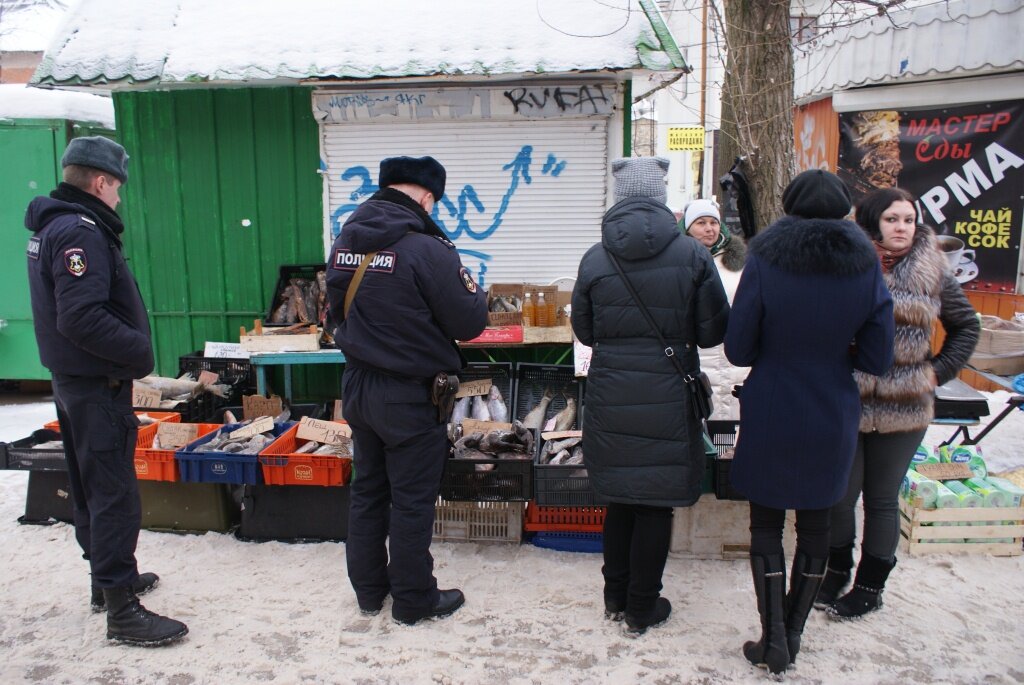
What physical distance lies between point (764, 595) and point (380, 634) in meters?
1.72

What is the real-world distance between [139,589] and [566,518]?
2299 millimetres

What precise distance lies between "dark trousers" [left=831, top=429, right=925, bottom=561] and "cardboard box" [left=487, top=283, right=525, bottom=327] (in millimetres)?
2546

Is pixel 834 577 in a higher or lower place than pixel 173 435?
lower

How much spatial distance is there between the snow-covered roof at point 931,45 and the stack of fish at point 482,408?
456 centimetres

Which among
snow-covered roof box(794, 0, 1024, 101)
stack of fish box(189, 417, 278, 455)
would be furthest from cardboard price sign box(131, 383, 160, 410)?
snow-covered roof box(794, 0, 1024, 101)

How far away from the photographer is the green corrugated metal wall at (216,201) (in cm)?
614

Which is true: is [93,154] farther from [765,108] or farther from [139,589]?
[765,108]

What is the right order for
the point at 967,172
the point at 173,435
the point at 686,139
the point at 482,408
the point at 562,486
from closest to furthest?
the point at 562,486 < the point at 173,435 < the point at 482,408 < the point at 967,172 < the point at 686,139

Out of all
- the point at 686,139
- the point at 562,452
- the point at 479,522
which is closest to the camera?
the point at 562,452

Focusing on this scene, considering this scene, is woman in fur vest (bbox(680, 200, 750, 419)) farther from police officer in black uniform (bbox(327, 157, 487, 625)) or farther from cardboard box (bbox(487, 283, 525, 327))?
police officer in black uniform (bbox(327, 157, 487, 625))

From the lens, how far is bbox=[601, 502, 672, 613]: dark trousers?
3422 millimetres

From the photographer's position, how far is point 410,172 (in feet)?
11.5

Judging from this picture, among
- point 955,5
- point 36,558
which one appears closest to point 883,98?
point 955,5

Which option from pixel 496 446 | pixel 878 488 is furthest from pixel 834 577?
pixel 496 446
